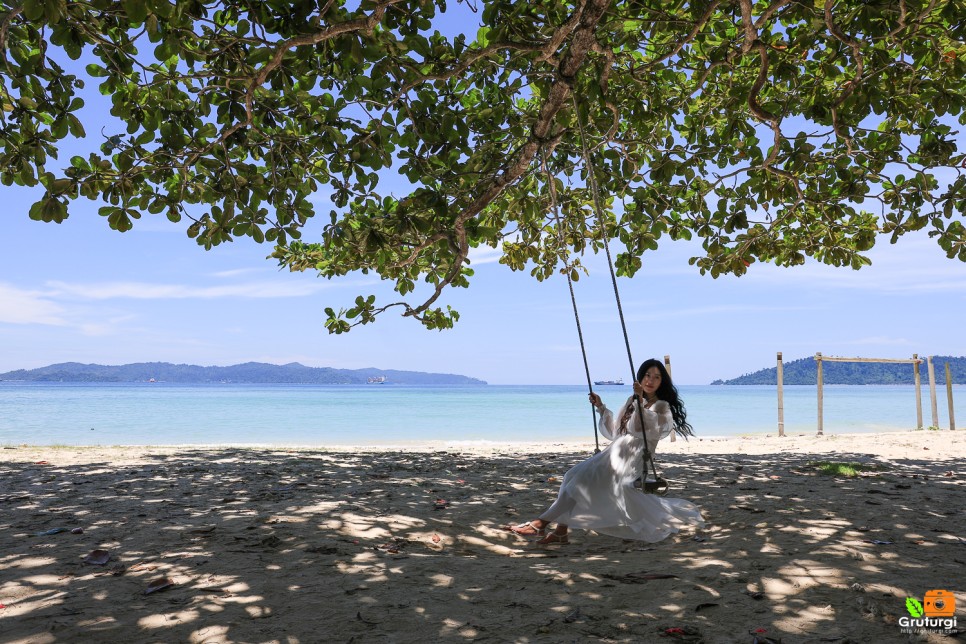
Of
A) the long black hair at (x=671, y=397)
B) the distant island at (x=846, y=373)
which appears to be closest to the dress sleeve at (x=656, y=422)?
the long black hair at (x=671, y=397)

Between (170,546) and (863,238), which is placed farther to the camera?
(863,238)

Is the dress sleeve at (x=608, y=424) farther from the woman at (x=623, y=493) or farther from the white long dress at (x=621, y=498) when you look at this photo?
the white long dress at (x=621, y=498)

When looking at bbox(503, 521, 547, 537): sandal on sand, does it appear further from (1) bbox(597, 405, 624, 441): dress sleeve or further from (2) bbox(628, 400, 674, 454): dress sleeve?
(2) bbox(628, 400, 674, 454): dress sleeve

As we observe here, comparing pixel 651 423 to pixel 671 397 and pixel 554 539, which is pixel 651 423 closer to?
pixel 671 397

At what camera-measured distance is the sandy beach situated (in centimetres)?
257

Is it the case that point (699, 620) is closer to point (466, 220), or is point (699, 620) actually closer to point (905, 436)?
point (466, 220)

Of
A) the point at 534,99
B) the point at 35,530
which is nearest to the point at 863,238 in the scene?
the point at 534,99

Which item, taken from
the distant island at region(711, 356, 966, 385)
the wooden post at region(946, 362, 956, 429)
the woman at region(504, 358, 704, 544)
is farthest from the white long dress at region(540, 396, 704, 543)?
the distant island at region(711, 356, 966, 385)

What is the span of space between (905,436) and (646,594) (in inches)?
480

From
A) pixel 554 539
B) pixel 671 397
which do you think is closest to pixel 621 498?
pixel 554 539

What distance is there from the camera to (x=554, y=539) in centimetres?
445

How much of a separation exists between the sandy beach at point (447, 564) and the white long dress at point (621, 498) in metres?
0.14

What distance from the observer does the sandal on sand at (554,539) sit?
4398 millimetres

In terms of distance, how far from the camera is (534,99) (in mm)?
Result: 7383
